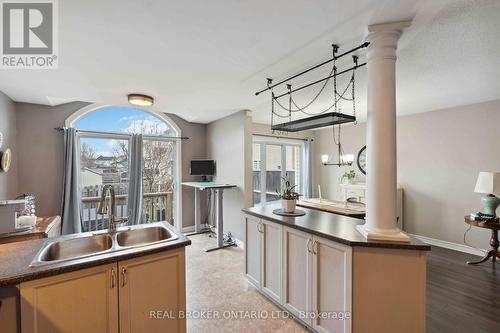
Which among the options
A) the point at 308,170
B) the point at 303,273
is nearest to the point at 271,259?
the point at 303,273

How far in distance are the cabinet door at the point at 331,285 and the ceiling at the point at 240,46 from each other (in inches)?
64.9

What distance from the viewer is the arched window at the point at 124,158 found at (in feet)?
13.0

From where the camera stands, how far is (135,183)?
4156mm

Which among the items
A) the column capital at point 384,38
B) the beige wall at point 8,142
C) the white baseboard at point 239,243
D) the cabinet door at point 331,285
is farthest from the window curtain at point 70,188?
the column capital at point 384,38

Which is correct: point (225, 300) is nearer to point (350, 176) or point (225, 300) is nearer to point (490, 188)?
point (490, 188)

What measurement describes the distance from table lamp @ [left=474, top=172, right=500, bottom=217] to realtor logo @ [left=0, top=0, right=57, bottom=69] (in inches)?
194

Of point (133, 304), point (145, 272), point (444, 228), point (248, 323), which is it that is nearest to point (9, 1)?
point (145, 272)

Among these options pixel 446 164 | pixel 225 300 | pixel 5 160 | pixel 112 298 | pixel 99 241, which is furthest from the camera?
pixel 446 164

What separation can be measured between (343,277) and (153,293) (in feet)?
4.58

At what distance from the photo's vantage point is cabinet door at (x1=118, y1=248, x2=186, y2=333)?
4.86 feet

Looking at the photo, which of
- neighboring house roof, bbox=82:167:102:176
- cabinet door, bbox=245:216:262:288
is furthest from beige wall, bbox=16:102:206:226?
cabinet door, bbox=245:216:262:288

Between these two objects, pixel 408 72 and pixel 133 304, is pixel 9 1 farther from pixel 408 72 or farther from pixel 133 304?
pixel 408 72

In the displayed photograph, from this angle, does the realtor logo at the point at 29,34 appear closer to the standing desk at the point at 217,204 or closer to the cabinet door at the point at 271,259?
the cabinet door at the point at 271,259

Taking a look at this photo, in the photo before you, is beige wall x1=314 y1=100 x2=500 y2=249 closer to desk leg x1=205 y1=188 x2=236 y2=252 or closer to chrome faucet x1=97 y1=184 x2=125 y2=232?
desk leg x1=205 y1=188 x2=236 y2=252
